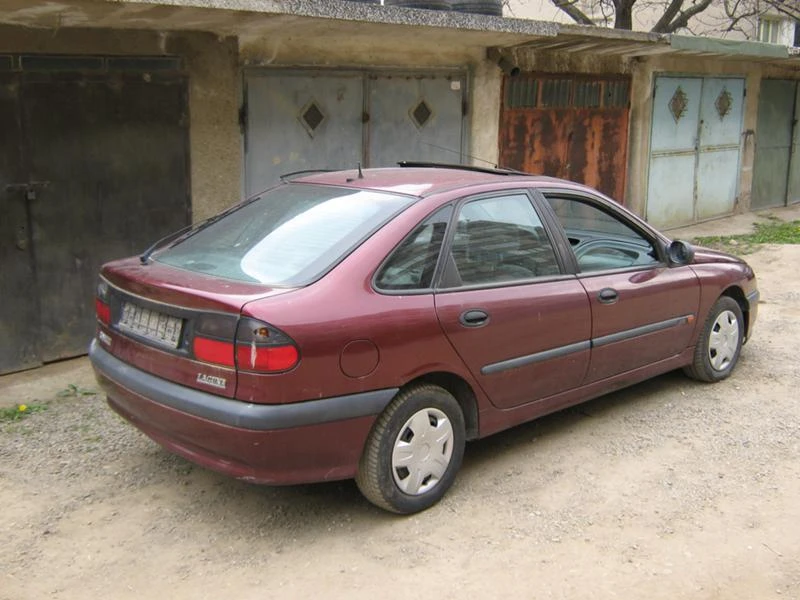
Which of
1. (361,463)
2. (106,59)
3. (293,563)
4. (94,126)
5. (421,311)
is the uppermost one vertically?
(106,59)

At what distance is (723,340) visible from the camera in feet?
19.0

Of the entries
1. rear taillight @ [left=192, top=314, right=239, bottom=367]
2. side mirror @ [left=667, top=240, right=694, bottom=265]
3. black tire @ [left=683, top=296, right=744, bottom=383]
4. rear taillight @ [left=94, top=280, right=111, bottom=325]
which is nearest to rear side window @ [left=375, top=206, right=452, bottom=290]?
rear taillight @ [left=192, top=314, right=239, bottom=367]

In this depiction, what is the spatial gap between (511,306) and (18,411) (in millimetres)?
3034

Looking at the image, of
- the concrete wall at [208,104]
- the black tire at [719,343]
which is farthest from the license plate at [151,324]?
the black tire at [719,343]

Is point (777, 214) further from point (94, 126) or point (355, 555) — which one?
point (355, 555)

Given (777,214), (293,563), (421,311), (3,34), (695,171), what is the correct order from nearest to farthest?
(293,563)
(421,311)
(3,34)
(695,171)
(777,214)

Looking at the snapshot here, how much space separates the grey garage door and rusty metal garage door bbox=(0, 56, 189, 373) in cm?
79

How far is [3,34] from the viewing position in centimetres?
556

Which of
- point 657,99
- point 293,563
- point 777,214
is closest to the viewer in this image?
point 293,563

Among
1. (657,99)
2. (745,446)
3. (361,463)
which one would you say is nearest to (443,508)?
(361,463)

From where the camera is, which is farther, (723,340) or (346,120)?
(346,120)

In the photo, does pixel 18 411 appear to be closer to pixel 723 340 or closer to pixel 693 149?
pixel 723 340

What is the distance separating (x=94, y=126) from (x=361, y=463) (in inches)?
143

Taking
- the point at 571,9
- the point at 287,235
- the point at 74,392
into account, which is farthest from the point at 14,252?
the point at 571,9
